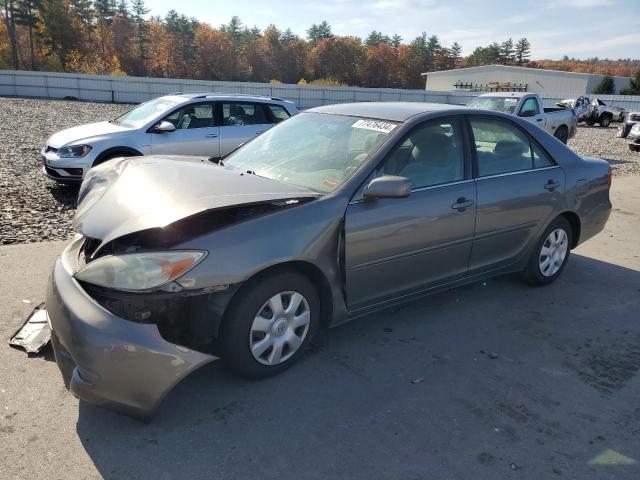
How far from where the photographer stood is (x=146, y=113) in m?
8.66

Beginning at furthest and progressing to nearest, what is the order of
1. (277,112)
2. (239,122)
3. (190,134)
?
(277,112) < (239,122) < (190,134)

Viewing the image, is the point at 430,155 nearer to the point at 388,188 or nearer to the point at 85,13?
the point at 388,188

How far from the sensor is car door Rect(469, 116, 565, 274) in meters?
4.22

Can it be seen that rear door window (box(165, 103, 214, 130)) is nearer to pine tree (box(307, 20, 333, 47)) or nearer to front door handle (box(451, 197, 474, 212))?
front door handle (box(451, 197, 474, 212))

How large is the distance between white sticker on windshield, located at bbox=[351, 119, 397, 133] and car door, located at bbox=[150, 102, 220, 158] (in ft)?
16.3

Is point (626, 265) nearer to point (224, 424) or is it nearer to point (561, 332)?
point (561, 332)

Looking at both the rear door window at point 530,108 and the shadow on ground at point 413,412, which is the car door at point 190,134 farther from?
the rear door window at point 530,108

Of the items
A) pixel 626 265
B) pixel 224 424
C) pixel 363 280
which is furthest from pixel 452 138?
pixel 626 265

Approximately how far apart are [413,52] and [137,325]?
361ft

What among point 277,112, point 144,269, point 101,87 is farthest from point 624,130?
point 101,87

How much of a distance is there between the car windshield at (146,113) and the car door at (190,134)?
0.73 ft

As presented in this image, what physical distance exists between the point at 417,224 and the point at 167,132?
5689 mm

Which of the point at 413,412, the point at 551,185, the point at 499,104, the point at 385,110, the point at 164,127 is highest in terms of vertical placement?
the point at 385,110

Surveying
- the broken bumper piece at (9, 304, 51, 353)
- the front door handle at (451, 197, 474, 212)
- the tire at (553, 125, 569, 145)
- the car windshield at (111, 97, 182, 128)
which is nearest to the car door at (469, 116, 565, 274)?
the front door handle at (451, 197, 474, 212)
